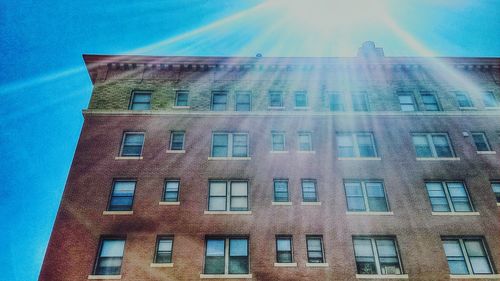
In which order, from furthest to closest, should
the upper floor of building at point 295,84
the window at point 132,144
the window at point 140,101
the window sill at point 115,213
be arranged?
the upper floor of building at point 295,84 → the window at point 140,101 → the window at point 132,144 → the window sill at point 115,213

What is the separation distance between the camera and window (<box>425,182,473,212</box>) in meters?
21.4

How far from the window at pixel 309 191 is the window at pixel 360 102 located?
719 centimetres

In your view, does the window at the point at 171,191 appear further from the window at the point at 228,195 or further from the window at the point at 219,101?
the window at the point at 219,101

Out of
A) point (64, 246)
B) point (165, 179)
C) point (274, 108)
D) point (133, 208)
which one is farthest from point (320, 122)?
point (64, 246)

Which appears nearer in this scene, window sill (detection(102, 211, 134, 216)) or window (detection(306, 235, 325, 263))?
window (detection(306, 235, 325, 263))

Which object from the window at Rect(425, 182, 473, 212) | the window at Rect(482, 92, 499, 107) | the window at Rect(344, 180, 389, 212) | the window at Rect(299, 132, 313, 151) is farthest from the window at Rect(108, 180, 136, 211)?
the window at Rect(482, 92, 499, 107)

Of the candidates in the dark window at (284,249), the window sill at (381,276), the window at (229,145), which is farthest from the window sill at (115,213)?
the window sill at (381,276)

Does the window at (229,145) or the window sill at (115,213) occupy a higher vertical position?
the window at (229,145)

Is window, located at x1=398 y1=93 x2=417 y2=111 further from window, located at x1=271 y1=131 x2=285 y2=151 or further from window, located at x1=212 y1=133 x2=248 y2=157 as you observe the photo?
window, located at x1=212 y1=133 x2=248 y2=157

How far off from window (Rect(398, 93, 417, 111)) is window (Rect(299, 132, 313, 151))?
7509 millimetres

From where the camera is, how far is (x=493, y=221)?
20.7 meters

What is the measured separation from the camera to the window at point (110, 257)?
1922 cm

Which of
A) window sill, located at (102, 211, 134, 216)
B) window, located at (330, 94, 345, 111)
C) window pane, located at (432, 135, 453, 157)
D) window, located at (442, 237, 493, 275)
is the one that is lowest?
window, located at (442, 237, 493, 275)

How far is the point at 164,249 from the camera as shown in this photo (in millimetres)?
19812
